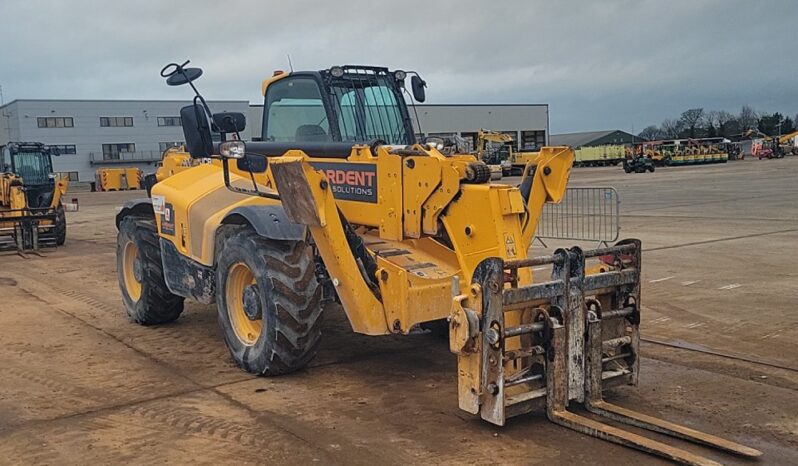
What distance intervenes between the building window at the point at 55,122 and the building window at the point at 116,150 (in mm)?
3735

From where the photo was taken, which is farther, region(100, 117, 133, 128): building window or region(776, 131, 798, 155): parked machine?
region(100, 117, 133, 128): building window

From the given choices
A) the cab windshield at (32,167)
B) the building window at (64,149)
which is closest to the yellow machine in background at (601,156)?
the building window at (64,149)

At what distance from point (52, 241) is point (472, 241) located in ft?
47.6

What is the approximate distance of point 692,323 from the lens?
7555mm

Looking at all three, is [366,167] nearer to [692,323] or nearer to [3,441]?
[3,441]

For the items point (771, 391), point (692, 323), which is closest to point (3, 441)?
point (771, 391)

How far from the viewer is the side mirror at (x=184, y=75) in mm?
6473

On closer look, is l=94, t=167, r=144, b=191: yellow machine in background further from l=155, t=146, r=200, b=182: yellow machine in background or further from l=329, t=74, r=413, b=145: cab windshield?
l=329, t=74, r=413, b=145: cab windshield

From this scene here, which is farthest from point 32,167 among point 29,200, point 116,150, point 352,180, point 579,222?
point 116,150

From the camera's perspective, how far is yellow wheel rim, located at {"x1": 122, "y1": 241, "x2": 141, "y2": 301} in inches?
334

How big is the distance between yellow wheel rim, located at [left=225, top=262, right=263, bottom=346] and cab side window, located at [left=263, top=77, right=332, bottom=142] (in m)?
1.29

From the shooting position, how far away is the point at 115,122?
73750 mm

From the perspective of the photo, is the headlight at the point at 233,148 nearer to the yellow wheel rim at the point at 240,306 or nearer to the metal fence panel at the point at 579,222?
the yellow wheel rim at the point at 240,306

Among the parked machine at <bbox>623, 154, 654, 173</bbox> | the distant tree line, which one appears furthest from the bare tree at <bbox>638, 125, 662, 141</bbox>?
the parked machine at <bbox>623, 154, 654, 173</bbox>
